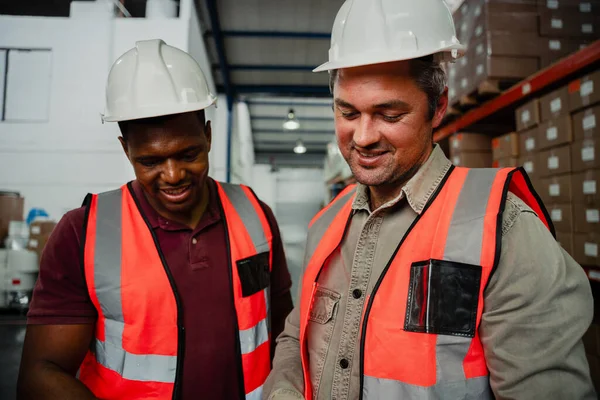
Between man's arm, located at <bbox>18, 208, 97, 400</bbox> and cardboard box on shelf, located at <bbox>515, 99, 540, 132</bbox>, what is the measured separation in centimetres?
301

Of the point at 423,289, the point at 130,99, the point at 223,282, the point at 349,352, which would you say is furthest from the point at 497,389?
the point at 130,99

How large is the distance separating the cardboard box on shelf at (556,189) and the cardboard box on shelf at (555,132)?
0.24m

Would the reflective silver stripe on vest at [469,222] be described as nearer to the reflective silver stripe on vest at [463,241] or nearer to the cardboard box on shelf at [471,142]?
the reflective silver stripe on vest at [463,241]

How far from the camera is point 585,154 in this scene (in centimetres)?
227

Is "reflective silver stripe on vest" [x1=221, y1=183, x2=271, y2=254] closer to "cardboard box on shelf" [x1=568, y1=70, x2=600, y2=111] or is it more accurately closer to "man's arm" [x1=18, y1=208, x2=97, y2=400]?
"man's arm" [x1=18, y1=208, x2=97, y2=400]

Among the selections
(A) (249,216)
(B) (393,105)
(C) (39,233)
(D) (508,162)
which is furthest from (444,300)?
(C) (39,233)

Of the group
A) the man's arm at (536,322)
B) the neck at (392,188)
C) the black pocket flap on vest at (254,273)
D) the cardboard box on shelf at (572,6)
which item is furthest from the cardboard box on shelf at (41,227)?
the cardboard box on shelf at (572,6)

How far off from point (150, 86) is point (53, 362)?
3.32 ft

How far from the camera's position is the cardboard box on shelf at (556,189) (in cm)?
242

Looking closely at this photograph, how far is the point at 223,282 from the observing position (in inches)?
55.3

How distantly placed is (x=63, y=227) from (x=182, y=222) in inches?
16.0

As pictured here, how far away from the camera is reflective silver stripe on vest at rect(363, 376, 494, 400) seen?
815 mm

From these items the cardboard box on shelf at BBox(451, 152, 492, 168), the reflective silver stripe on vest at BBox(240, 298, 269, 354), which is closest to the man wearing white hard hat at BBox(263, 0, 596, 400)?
the reflective silver stripe on vest at BBox(240, 298, 269, 354)

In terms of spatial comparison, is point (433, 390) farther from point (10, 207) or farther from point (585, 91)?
point (10, 207)
